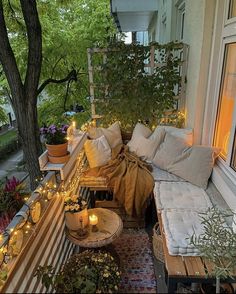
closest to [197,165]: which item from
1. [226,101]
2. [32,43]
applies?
[226,101]

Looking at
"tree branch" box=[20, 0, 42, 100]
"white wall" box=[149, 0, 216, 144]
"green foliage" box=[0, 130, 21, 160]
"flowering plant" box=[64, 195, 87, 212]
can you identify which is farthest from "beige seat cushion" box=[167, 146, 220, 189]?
"green foliage" box=[0, 130, 21, 160]

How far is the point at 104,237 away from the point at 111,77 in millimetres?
2186

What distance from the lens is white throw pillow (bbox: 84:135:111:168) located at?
2781 millimetres

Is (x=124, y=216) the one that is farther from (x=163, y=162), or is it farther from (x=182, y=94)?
(x=182, y=94)

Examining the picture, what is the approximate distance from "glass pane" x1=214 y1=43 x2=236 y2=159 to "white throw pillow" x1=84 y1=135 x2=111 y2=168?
4.05 ft

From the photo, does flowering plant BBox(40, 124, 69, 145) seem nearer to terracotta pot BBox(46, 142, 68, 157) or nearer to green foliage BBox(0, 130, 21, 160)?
terracotta pot BBox(46, 142, 68, 157)

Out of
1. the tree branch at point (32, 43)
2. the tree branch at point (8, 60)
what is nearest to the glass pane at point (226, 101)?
the tree branch at point (32, 43)

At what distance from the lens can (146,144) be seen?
9.63ft

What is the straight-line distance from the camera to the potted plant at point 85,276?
987 mm

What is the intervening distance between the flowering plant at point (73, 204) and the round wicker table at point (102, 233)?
150 mm

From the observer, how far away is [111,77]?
3316 mm

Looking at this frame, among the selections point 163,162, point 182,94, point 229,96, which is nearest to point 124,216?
point 163,162

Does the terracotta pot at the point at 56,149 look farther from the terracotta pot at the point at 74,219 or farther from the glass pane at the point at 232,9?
the glass pane at the point at 232,9

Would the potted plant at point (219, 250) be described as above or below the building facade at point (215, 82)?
below
